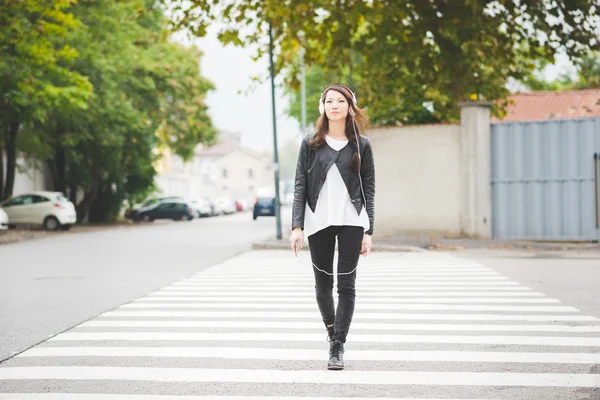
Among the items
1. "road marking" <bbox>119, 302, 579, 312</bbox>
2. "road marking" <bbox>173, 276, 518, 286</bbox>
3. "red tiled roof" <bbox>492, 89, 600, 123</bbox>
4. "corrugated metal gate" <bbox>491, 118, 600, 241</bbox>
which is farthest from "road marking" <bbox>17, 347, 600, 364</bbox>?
"red tiled roof" <bbox>492, 89, 600, 123</bbox>

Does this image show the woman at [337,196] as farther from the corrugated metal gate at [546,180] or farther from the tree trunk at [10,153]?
the tree trunk at [10,153]

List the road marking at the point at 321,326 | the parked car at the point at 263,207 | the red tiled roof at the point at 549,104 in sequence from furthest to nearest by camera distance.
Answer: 1. the parked car at the point at 263,207
2. the red tiled roof at the point at 549,104
3. the road marking at the point at 321,326

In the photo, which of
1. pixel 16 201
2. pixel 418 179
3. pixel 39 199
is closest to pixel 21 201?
pixel 16 201

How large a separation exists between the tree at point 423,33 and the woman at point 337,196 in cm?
1129

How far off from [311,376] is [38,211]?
2800 cm

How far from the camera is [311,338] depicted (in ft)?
22.6

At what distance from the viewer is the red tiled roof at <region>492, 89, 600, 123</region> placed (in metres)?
35.1

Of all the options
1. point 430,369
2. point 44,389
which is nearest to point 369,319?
point 430,369

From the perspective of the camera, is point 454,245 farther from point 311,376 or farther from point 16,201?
point 16,201

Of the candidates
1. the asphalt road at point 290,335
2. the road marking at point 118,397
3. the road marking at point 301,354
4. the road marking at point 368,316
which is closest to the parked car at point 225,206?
the asphalt road at point 290,335

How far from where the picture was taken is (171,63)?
3719 centimetres

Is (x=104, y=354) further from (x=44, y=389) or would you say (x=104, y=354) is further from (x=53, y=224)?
(x=53, y=224)

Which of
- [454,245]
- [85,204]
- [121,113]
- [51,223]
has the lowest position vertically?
[454,245]

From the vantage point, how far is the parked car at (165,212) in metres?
47.4
